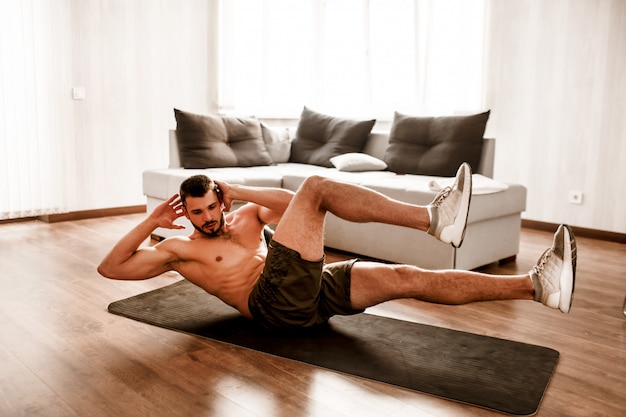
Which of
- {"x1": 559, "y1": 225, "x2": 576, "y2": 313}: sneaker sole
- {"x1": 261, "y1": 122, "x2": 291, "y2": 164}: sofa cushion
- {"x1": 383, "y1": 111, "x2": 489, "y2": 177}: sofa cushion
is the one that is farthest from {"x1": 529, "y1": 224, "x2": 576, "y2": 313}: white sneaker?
{"x1": 261, "y1": 122, "x2": 291, "y2": 164}: sofa cushion

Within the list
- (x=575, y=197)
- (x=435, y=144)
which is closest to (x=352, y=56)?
(x=435, y=144)

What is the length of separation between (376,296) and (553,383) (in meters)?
0.67

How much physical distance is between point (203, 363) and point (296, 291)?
42cm

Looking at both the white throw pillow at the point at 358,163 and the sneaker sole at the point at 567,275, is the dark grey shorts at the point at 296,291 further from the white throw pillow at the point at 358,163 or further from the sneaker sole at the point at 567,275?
the white throw pillow at the point at 358,163

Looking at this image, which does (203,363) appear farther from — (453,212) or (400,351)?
(453,212)

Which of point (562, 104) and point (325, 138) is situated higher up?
point (562, 104)

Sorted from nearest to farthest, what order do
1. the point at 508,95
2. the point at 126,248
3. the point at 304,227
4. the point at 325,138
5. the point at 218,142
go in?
the point at 304,227
the point at 126,248
the point at 218,142
the point at 325,138
the point at 508,95

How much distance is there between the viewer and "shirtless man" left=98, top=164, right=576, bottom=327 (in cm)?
198

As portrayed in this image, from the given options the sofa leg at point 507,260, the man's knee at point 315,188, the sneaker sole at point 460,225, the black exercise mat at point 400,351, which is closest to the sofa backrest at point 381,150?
the sofa leg at point 507,260

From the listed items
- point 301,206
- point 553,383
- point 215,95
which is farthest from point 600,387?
point 215,95

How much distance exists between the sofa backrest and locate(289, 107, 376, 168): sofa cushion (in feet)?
0.22

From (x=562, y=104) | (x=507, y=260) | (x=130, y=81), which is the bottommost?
(x=507, y=260)

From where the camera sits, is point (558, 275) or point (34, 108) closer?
point (558, 275)

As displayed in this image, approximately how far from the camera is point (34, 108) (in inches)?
180
